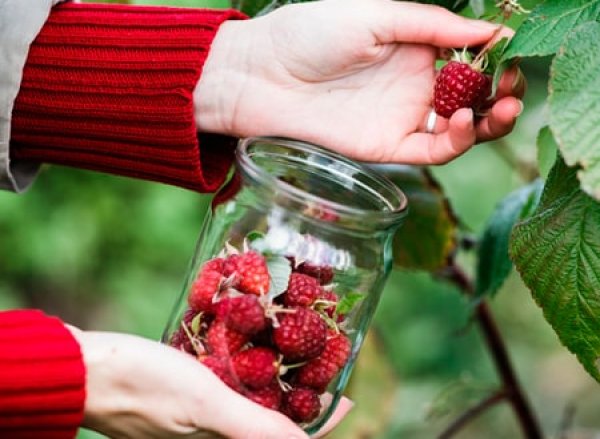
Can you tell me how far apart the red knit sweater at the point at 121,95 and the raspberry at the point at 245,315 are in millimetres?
296

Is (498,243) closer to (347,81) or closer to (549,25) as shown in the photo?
(347,81)

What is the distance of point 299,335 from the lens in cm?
83

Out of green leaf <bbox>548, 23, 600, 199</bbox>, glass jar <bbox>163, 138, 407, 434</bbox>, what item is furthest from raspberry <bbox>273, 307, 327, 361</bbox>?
green leaf <bbox>548, 23, 600, 199</bbox>

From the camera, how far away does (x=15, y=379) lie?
2.76 ft

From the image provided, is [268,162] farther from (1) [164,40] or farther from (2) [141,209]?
(2) [141,209]

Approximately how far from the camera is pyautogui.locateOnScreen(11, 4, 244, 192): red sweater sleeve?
1098mm

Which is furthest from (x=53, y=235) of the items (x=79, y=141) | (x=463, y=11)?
(x=463, y=11)

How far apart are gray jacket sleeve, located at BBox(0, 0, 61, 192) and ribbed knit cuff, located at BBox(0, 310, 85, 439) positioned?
0.35 metres

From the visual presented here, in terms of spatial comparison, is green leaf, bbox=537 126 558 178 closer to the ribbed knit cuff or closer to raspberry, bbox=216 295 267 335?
raspberry, bbox=216 295 267 335

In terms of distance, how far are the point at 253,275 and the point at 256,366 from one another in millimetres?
68

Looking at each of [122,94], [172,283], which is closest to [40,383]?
[122,94]

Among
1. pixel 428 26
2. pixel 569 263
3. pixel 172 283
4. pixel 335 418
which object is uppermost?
pixel 428 26

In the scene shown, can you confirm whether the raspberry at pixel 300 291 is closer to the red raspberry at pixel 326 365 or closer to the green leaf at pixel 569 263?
the red raspberry at pixel 326 365

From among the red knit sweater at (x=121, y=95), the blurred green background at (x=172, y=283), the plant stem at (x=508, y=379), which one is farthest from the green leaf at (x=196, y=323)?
the blurred green background at (x=172, y=283)
